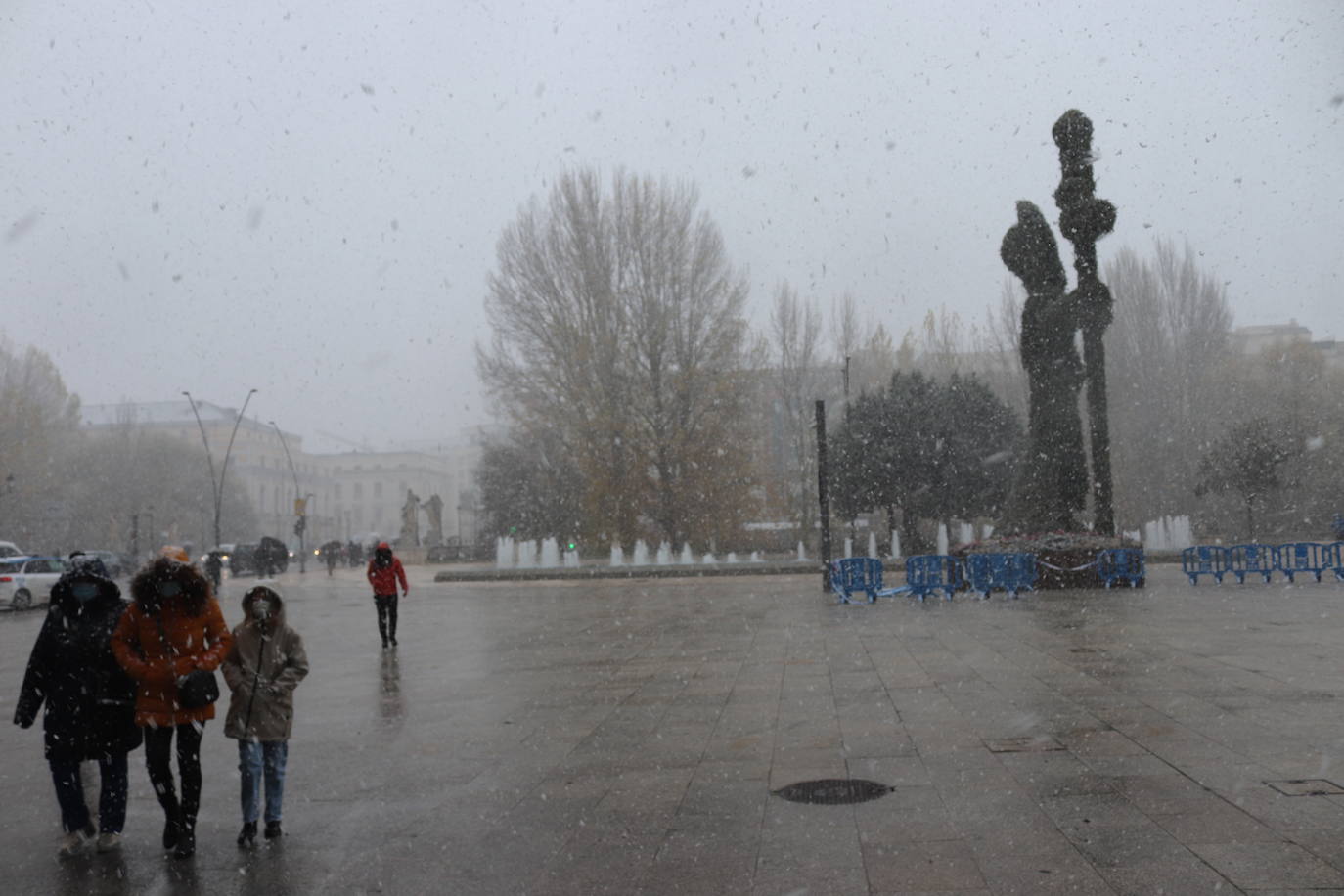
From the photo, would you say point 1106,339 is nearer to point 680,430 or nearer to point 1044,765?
point 680,430

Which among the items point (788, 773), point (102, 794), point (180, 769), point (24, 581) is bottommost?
point (788, 773)

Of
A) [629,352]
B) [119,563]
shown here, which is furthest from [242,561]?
[629,352]

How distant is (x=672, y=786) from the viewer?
20.4 feet

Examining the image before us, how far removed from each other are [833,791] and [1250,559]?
790 inches

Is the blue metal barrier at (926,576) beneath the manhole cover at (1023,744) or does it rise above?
above

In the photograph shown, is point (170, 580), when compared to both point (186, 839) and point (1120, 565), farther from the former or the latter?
point (1120, 565)

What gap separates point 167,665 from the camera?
5.32 m

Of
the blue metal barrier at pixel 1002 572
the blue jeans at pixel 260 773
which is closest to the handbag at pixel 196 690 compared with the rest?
the blue jeans at pixel 260 773

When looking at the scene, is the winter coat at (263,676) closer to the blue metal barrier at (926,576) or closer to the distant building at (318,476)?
the blue metal barrier at (926,576)

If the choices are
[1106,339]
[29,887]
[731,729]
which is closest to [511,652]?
[731,729]

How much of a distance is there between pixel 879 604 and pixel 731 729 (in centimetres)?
1152

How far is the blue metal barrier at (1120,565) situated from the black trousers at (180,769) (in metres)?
17.8

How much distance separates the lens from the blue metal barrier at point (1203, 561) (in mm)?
21359

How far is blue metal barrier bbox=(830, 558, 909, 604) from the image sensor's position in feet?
63.6
